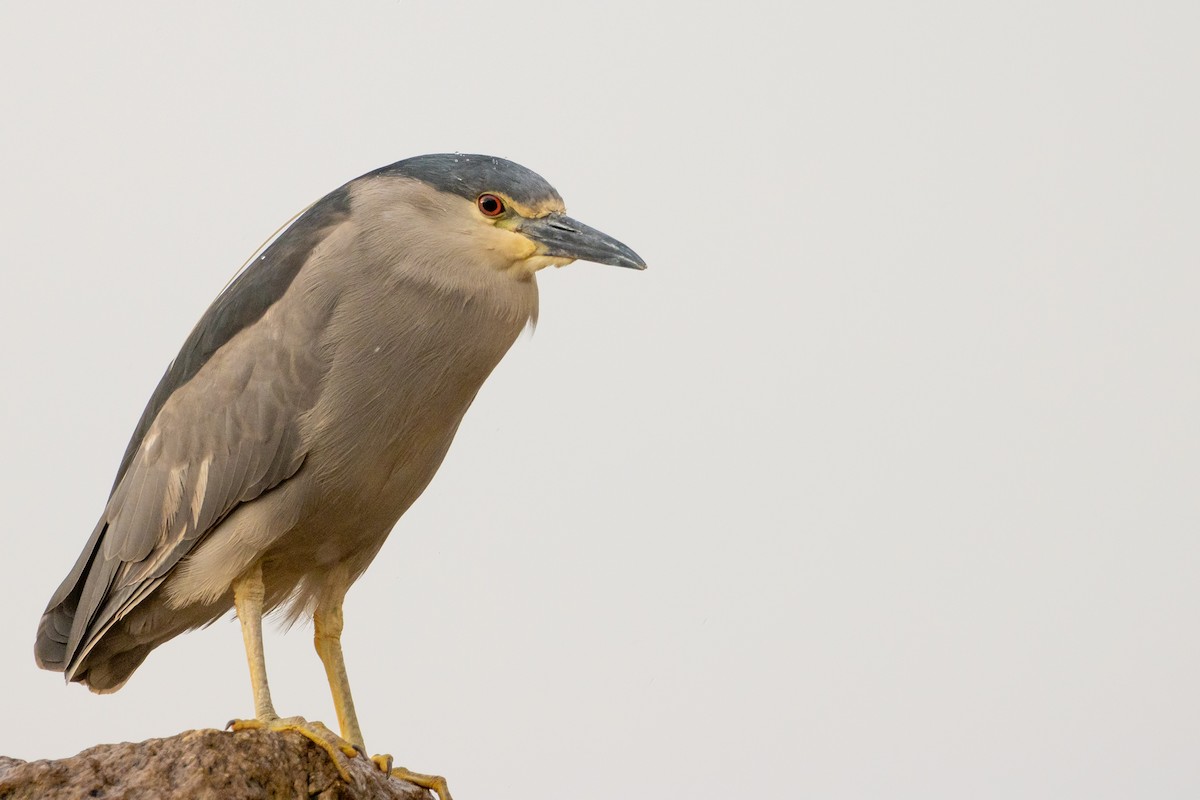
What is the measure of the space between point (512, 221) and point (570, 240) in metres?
0.18

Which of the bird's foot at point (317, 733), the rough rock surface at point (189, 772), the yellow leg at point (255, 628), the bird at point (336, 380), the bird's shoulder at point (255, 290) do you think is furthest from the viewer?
the bird's shoulder at point (255, 290)

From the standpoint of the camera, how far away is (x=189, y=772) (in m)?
3.45

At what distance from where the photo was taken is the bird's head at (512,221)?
405 cm

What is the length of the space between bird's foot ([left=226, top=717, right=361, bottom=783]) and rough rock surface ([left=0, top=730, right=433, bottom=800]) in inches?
1.1

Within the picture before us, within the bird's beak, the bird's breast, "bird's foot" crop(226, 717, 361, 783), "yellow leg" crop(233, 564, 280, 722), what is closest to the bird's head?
the bird's beak

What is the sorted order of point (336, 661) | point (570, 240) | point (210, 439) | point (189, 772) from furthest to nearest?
point (336, 661), point (210, 439), point (570, 240), point (189, 772)

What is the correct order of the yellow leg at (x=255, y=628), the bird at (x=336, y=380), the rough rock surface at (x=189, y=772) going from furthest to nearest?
the bird at (x=336, y=380), the yellow leg at (x=255, y=628), the rough rock surface at (x=189, y=772)

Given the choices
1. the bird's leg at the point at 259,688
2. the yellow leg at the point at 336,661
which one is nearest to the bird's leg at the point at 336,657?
the yellow leg at the point at 336,661

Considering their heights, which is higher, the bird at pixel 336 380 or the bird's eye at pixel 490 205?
the bird's eye at pixel 490 205

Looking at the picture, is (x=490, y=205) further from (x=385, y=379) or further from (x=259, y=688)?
(x=259, y=688)

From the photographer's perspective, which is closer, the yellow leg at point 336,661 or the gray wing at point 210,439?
the gray wing at point 210,439

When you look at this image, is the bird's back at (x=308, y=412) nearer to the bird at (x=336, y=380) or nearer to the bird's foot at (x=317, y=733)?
the bird at (x=336, y=380)

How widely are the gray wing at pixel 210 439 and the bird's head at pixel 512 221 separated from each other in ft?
1.20

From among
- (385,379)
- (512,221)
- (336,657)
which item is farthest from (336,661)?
(512,221)
